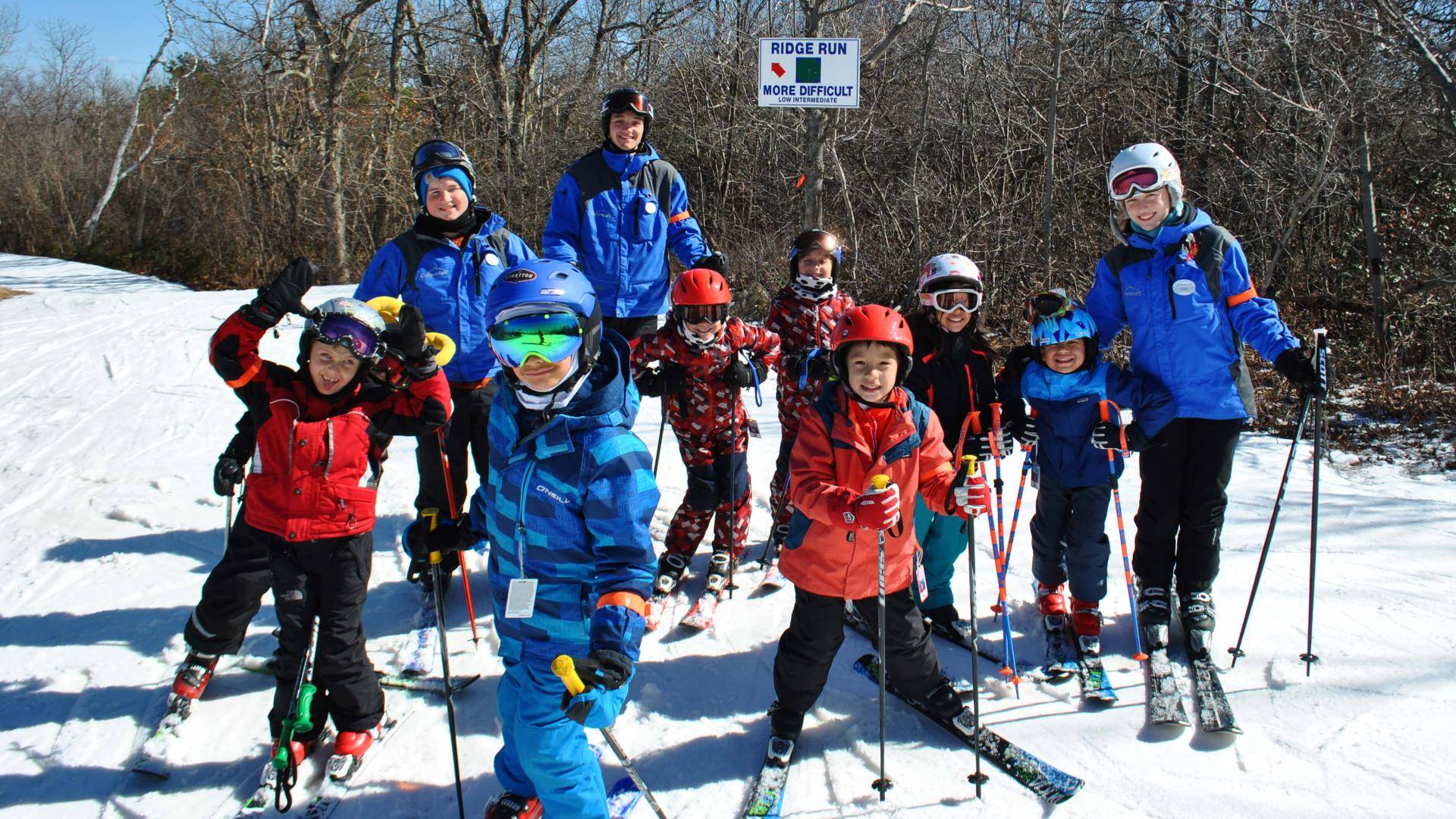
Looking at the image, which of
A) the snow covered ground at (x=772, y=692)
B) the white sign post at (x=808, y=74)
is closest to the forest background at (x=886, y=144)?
the white sign post at (x=808, y=74)

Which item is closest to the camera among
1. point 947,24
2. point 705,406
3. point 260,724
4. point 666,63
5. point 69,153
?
point 260,724

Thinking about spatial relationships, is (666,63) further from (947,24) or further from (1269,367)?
(1269,367)

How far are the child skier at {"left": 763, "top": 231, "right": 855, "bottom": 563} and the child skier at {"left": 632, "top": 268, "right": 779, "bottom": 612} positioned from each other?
5.9 inches

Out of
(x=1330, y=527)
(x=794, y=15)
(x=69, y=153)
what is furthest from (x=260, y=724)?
(x=69, y=153)

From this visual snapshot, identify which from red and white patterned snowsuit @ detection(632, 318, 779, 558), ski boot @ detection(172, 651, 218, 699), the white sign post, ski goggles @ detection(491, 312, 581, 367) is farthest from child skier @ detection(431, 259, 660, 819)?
the white sign post

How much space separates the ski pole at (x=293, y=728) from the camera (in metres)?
2.88

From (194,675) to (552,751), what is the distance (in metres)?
2.00

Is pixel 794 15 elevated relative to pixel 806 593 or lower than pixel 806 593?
elevated

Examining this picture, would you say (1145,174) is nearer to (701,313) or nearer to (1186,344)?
(1186,344)

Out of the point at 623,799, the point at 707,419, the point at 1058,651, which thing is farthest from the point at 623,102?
the point at 1058,651

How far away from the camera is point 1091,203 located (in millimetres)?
11328

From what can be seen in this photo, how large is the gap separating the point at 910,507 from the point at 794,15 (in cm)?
1467

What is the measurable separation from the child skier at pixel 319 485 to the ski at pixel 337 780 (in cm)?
1

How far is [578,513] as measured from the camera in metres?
2.45
